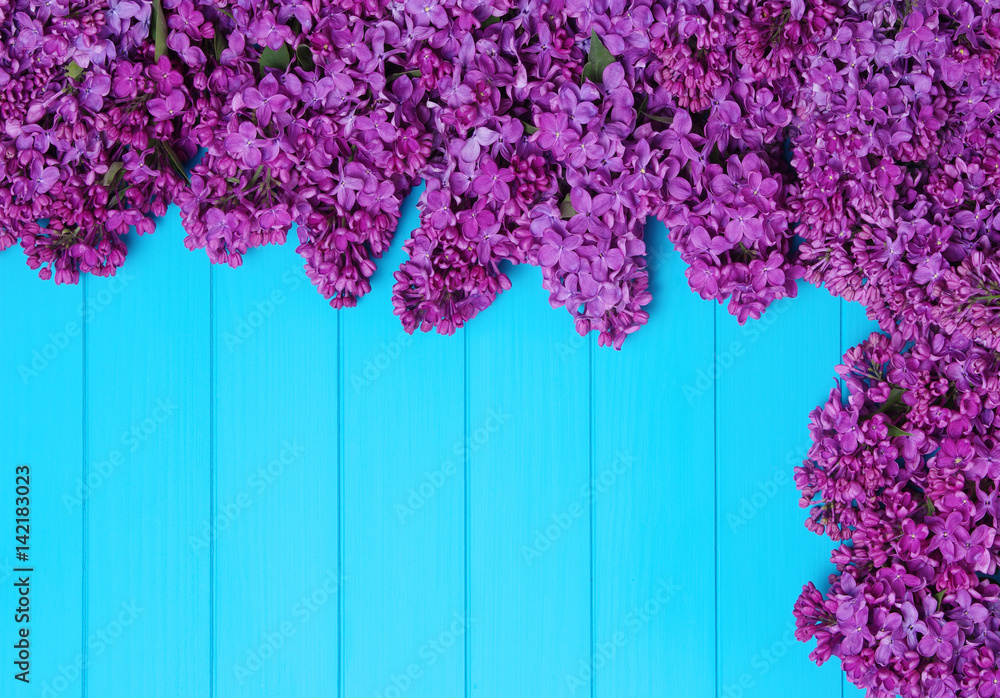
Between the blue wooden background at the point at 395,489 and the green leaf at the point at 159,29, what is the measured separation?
0.84ft

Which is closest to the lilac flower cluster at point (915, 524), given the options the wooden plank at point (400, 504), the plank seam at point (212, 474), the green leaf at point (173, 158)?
the wooden plank at point (400, 504)

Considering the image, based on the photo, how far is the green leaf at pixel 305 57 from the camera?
43.8 inches

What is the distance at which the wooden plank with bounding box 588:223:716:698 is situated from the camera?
3.92 ft

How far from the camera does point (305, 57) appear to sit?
112 centimetres

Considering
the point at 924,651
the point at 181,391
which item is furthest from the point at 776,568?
the point at 181,391

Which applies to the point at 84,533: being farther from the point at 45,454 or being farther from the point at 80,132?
the point at 80,132

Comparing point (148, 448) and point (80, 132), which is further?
point (148, 448)

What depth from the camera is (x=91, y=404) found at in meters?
1.22

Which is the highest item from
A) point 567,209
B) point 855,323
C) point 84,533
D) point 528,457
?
point 567,209

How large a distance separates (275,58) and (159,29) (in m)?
0.18

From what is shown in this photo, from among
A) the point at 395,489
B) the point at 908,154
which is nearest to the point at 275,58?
the point at 395,489

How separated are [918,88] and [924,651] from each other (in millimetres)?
852

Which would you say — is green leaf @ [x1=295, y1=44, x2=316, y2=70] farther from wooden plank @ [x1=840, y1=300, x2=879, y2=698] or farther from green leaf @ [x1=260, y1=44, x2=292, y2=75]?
wooden plank @ [x1=840, y1=300, x2=879, y2=698]

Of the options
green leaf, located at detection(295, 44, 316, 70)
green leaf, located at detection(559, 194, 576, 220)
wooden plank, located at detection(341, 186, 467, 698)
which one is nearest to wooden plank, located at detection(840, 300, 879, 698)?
green leaf, located at detection(559, 194, 576, 220)
